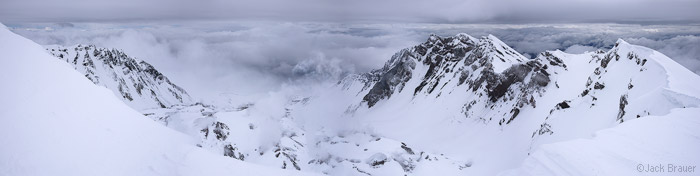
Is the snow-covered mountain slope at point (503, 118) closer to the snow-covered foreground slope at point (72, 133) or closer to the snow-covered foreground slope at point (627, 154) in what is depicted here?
the snow-covered foreground slope at point (627, 154)

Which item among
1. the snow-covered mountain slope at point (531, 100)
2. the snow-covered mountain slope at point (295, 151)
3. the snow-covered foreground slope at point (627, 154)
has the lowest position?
the snow-covered mountain slope at point (295, 151)

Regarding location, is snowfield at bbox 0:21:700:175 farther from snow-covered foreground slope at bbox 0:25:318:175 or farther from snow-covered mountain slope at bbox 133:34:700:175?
snow-covered mountain slope at bbox 133:34:700:175

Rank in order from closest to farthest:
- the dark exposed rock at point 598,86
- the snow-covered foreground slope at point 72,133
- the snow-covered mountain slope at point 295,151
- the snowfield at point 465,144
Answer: the snow-covered foreground slope at point 72,133 → the snowfield at point 465,144 → the dark exposed rock at point 598,86 → the snow-covered mountain slope at point 295,151

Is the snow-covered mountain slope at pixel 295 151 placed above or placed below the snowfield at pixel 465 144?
below

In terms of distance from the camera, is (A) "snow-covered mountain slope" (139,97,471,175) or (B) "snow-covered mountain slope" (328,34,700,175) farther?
(A) "snow-covered mountain slope" (139,97,471,175)

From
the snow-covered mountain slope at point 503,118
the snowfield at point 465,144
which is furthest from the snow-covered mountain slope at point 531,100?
the snowfield at point 465,144

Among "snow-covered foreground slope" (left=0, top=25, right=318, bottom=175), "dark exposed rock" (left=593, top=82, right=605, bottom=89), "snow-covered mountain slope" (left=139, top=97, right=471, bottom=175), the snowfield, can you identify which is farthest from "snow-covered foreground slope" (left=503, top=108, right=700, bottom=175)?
"snow-covered mountain slope" (left=139, top=97, right=471, bottom=175)

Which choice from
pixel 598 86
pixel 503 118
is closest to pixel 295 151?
pixel 503 118
